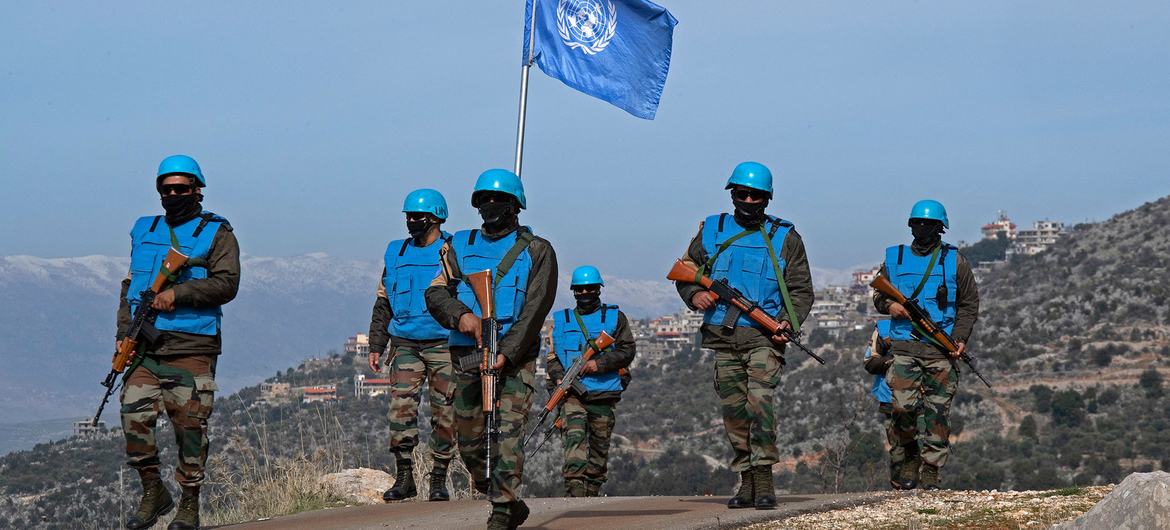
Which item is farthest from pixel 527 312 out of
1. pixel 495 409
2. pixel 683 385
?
pixel 683 385

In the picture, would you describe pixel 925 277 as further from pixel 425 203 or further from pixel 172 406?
pixel 172 406

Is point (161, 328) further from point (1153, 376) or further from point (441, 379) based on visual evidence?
point (1153, 376)

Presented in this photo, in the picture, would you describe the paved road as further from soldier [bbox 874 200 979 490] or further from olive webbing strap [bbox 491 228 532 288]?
olive webbing strap [bbox 491 228 532 288]

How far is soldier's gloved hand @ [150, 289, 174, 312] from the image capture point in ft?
31.3

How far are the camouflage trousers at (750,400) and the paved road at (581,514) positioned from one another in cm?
40

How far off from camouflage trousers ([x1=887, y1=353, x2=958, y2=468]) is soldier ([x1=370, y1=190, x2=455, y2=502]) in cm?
381

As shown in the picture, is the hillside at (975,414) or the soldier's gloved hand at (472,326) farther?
the hillside at (975,414)

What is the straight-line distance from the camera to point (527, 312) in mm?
8734

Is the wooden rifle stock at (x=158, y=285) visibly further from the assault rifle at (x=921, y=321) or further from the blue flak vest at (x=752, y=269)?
the assault rifle at (x=921, y=321)

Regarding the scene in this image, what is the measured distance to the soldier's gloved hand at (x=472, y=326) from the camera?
8.66m

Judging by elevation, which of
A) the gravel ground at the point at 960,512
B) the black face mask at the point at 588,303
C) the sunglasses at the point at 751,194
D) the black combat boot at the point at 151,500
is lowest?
the gravel ground at the point at 960,512

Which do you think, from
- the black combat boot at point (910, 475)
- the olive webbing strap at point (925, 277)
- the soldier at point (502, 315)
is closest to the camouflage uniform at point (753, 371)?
the soldier at point (502, 315)

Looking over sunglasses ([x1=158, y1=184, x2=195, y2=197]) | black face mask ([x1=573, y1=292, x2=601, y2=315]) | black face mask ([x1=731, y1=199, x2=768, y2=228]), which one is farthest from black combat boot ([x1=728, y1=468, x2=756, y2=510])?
black face mask ([x1=573, y1=292, x2=601, y2=315])

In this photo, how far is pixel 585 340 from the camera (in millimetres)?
14906
